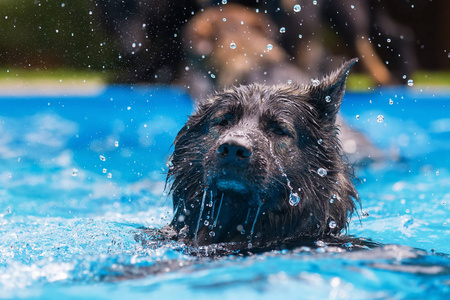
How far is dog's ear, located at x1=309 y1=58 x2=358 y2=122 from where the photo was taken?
470 centimetres

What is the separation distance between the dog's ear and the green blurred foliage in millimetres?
16052

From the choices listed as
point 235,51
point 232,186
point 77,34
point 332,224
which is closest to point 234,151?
point 232,186

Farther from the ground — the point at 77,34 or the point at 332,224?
the point at 77,34

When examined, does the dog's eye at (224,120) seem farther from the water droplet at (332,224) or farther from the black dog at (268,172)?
the water droplet at (332,224)

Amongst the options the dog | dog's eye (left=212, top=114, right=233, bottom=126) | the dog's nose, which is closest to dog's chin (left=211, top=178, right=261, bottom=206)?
the dog's nose

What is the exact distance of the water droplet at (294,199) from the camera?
4.34 metres

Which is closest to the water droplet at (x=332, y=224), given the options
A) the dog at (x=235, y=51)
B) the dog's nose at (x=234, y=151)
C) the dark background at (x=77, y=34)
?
the dog's nose at (x=234, y=151)

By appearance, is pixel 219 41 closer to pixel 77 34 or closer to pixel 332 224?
pixel 332 224

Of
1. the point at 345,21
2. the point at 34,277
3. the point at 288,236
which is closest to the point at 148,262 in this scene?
the point at 34,277

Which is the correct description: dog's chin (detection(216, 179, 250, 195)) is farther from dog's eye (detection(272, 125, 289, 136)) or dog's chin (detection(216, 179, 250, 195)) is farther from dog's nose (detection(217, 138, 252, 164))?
dog's eye (detection(272, 125, 289, 136))

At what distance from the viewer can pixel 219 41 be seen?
40.2ft

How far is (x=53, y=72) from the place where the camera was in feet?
65.3

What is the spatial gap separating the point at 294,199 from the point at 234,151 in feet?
2.32

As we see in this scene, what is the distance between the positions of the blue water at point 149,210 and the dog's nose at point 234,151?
0.63 meters
